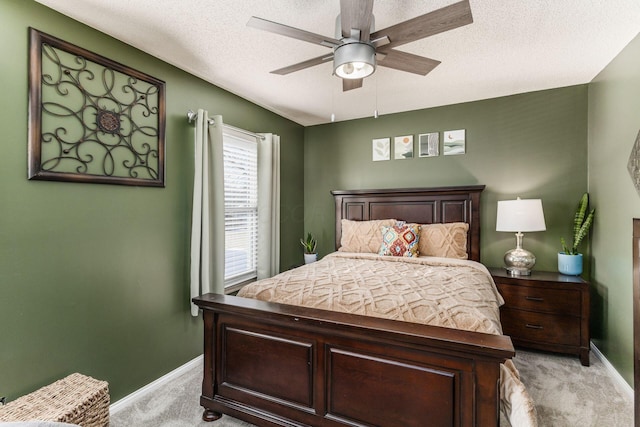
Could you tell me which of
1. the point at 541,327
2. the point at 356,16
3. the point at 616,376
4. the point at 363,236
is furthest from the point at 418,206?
the point at 356,16

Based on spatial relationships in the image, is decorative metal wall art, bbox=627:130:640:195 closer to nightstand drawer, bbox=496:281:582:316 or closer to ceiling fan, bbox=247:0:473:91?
nightstand drawer, bbox=496:281:582:316

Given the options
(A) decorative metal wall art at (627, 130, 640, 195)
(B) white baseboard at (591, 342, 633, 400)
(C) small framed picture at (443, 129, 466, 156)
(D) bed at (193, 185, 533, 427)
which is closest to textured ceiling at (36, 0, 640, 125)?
(C) small framed picture at (443, 129, 466, 156)

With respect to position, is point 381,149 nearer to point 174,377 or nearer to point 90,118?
point 90,118

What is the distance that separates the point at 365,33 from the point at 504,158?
2.60 metres

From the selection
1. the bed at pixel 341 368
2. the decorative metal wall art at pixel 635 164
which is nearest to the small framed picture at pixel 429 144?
the decorative metal wall art at pixel 635 164

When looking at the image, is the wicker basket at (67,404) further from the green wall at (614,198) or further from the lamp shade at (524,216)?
the green wall at (614,198)

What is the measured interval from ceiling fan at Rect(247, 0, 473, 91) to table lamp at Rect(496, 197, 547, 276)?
181cm

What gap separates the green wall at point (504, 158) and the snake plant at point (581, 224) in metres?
0.11

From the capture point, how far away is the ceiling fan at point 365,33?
1457 millimetres

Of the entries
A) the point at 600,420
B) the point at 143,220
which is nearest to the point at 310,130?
the point at 143,220

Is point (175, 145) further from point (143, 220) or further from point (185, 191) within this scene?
point (143, 220)

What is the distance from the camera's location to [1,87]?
5.44ft

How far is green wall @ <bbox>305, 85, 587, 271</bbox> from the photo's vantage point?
10.5ft

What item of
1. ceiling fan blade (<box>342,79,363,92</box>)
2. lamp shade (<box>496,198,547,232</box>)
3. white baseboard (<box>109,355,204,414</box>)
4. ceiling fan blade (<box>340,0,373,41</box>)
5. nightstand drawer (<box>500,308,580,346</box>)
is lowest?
white baseboard (<box>109,355,204,414</box>)
